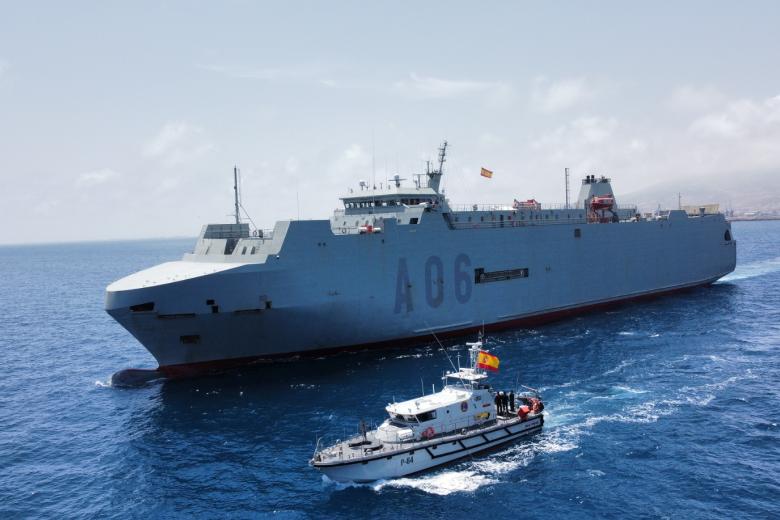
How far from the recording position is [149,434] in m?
22.9

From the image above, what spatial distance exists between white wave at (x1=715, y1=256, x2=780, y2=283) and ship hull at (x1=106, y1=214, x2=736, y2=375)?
24.7m

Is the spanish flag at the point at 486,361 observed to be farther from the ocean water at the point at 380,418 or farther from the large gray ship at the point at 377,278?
the large gray ship at the point at 377,278

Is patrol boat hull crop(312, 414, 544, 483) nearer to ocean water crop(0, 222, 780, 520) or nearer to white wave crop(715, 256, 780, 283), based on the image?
ocean water crop(0, 222, 780, 520)

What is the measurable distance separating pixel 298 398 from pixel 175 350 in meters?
7.63

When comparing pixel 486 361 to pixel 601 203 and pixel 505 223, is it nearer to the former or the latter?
pixel 505 223

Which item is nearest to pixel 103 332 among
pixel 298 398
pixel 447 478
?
pixel 298 398

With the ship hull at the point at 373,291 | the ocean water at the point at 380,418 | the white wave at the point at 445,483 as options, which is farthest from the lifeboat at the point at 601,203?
the white wave at the point at 445,483

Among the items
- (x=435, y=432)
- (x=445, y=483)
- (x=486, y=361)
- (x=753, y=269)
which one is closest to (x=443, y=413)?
(x=435, y=432)

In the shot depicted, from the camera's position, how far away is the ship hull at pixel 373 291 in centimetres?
2750

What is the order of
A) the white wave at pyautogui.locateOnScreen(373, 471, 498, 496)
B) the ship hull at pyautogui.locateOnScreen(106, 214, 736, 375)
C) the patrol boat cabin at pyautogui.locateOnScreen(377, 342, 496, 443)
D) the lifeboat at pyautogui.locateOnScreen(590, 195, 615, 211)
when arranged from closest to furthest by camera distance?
the white wave at pyautogui.locateOnScreen(373, 471, 498, 496), the patrol boat cabin at pyautogui.locateOnScreen(377, 342, 496, 443), the ship hull at pyautogui.locateOnScreen(106, 214, 736, 375), the lifeboat at pyautogui.locateOnScreen(590, 195, 615, 211)

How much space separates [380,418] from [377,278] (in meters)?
10.6

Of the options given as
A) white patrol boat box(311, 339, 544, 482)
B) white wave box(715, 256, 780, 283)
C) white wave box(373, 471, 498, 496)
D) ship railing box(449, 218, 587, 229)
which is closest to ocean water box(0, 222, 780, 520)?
white wave box(373, 471, 498, 496)

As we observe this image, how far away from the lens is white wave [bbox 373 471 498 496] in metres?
18.2

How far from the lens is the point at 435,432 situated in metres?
20.2
